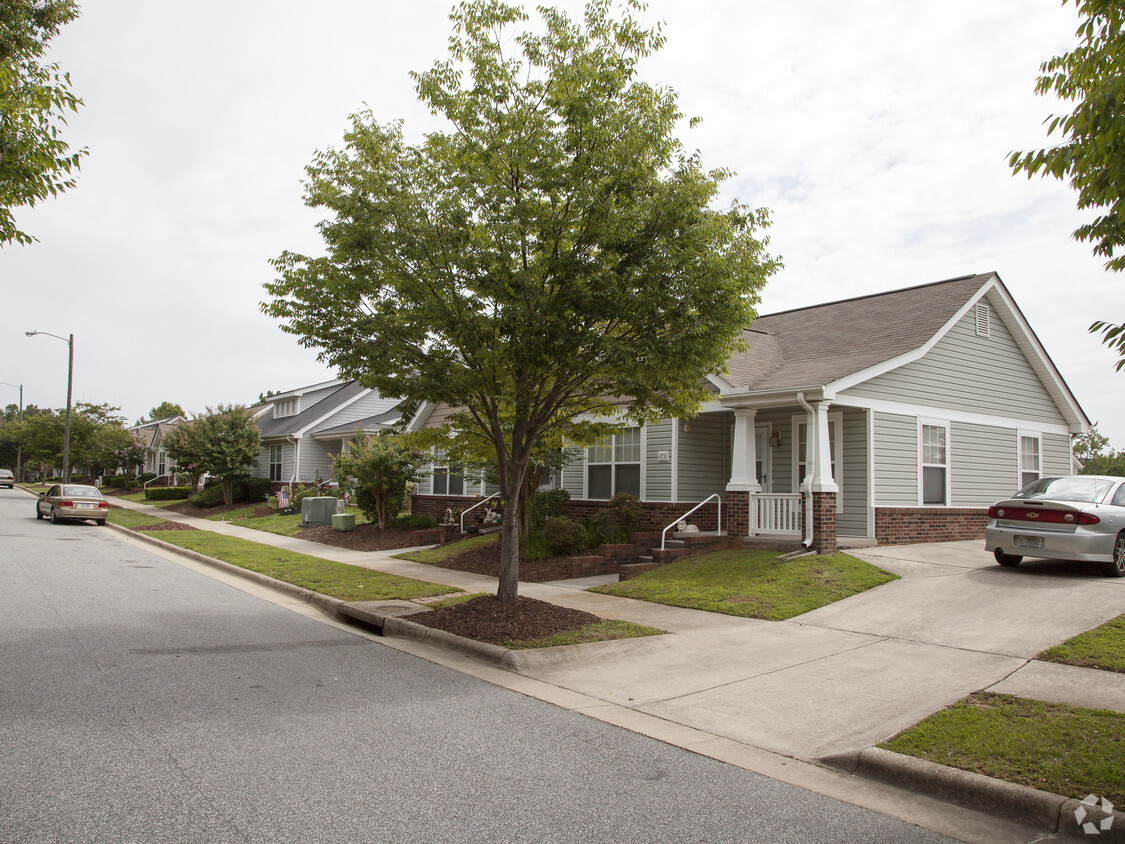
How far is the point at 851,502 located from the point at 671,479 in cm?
357

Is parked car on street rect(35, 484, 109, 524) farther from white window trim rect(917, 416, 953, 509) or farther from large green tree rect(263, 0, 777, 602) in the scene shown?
white window trim rect(917, 416, 953, 509)

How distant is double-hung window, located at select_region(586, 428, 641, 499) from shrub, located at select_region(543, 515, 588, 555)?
2250 mm

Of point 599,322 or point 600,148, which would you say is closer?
point 600,148

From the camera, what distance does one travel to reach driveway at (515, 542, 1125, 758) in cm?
596

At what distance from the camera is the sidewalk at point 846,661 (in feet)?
19.4


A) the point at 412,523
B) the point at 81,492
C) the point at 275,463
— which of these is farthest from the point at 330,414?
the point at 412,523

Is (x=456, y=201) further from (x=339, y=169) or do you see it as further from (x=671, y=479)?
(x=671, y=479)

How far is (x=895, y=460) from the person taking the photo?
14.8m

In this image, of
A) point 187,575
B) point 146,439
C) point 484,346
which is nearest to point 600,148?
point 484,346

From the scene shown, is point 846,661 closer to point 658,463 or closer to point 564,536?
point 564,536

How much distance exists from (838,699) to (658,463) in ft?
33.4

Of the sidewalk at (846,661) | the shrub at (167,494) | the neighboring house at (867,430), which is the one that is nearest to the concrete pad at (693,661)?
the sidewalk at (846,661)

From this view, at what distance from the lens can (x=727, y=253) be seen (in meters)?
9.08

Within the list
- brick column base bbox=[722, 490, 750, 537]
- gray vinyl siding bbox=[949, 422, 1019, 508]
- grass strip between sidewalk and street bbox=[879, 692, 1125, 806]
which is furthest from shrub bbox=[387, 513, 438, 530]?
grass strip between sidewalk and street bbox=[879, 692, 1125, 806]
